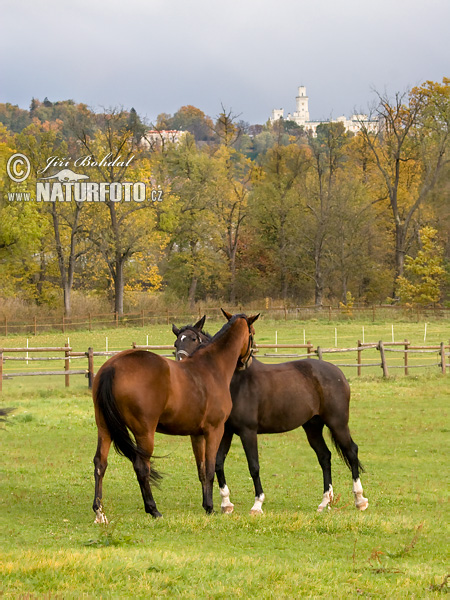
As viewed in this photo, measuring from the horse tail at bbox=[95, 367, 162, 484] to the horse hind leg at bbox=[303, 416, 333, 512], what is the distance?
2.61 meters

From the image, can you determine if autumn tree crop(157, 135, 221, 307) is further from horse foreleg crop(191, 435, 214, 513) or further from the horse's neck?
horse foreleg crop(191, 435, 214, 513)

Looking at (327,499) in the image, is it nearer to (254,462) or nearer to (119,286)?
(254,462)

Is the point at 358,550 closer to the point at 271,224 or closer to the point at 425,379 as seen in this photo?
the point at 425,379

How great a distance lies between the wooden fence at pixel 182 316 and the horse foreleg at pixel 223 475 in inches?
1333

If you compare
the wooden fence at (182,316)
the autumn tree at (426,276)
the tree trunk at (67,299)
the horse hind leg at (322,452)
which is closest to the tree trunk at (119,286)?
the tree trunk at (67,299)

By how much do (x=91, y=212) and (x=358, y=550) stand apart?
1797 inches

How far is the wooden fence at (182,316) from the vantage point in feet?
138

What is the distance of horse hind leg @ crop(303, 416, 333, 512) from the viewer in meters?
8.94

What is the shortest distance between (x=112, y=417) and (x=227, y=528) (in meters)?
1.58

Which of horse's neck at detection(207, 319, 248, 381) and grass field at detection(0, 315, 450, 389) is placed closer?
horse's neck at detection(207, 319, 248, 381)

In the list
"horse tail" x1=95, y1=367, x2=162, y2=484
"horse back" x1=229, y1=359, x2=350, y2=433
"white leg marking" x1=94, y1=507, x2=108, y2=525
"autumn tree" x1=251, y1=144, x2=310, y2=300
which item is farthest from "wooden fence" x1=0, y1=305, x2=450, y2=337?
"white leg marking" x1=94, y1=507, x2=108, y2=525

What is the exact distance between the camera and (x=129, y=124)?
2042 inches

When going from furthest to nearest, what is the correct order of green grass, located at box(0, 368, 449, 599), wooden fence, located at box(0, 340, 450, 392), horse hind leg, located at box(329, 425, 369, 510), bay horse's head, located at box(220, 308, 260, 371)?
1. wooden fence, located at box(0, 340, 450, 392)
2. horse hind leg, located at box(329, 425, 369, 510)
3. bay horse's head, located at box(220, 308, 260, 371)
4. green grass, located at box(0, 368, 449, 599)

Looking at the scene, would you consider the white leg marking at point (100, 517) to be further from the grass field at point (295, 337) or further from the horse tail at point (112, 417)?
the grass field at point (295, 337)
